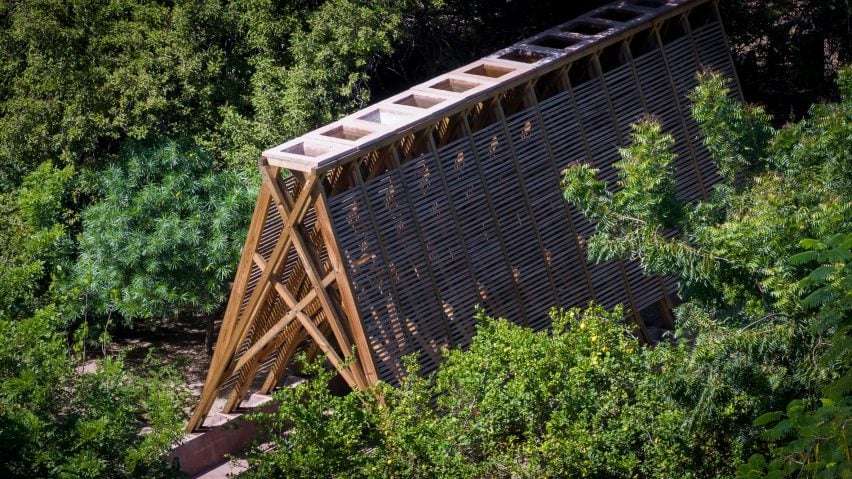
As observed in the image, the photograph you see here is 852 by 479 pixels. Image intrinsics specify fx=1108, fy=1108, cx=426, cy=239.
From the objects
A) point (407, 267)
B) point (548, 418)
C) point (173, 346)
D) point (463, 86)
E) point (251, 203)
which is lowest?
point (173, 346)

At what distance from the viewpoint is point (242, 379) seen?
14.8 metres

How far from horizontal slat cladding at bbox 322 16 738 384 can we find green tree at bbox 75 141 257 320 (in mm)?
1851

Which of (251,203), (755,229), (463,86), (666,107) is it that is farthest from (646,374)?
(251,203)

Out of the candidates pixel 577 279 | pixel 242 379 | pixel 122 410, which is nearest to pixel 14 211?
pixel 242 379

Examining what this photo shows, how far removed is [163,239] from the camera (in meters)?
15.2

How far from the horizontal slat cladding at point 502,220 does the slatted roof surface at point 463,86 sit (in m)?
0.50

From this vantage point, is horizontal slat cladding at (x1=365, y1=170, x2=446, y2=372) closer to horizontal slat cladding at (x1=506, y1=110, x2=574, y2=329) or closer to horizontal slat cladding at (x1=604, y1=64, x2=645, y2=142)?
horizontal slat cladding at (x1=506, y1=110, x2=574, y2=329)

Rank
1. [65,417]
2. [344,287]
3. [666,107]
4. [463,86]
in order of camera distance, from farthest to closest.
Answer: [666,107] < [463,86] < [344,287] < [65,417]

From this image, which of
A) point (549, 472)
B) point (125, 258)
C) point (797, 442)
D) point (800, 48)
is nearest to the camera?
point (797, 442)

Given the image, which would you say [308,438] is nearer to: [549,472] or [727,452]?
[549,472]

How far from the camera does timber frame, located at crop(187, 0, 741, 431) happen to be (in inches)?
512

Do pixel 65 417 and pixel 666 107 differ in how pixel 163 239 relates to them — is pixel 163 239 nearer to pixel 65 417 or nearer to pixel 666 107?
pixel 65 417

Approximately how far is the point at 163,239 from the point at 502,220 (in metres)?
4.67

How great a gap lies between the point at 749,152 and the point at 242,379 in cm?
713
